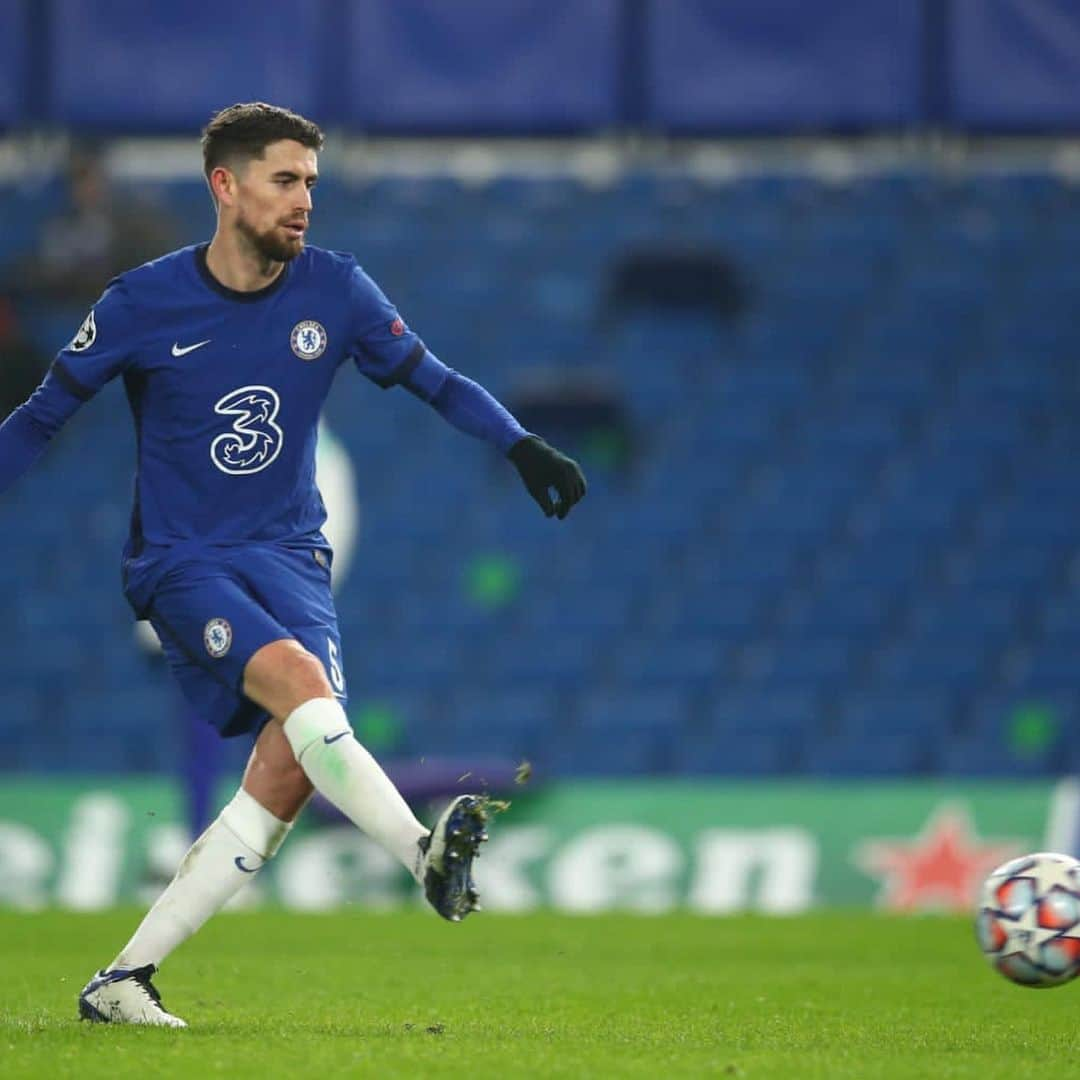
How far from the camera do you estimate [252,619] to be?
521 cm

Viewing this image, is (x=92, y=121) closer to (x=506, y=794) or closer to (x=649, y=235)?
(x=649, y=235)

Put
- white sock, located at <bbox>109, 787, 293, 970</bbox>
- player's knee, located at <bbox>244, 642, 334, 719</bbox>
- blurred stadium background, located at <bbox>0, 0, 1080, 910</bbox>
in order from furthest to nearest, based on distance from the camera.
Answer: blurred stadium background, located at <bbox>0, 0, 1080, 910</bbox>, white sock, located at <bbox>109, 787, 293, 970</bbox>, player's knee, located at <bbox>244, 642, 334, 719</bbox>

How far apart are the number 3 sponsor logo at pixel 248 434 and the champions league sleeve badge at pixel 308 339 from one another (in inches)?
4.9

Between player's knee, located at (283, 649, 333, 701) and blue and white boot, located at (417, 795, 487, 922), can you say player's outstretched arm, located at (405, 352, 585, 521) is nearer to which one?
player's knee, located at (283, 649, 333, 701)

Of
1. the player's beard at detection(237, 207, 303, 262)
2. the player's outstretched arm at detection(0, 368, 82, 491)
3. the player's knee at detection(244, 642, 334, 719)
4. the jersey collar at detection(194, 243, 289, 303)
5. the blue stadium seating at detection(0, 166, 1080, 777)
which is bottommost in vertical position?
the player's knee at detection(244, 642, 334, 719)

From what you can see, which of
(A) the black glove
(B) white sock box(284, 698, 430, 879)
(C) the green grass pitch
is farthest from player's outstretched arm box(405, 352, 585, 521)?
(C) the green grass pitch

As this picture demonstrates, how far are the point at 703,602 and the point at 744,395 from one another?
1.99 m

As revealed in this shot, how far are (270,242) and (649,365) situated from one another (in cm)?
1145

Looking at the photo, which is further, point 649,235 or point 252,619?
point 649,235

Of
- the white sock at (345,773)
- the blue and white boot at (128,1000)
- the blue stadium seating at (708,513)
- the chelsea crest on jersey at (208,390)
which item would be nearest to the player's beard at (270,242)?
the chelsea crest on jersey at (208,390)

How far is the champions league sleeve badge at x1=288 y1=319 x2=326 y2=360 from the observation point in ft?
17.9

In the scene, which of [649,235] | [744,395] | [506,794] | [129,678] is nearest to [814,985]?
[506,794]

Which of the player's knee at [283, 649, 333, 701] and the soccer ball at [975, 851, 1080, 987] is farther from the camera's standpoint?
the soccer ball at [975, 851, 1080, 987]

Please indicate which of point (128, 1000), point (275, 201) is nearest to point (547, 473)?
point (275, 201)
